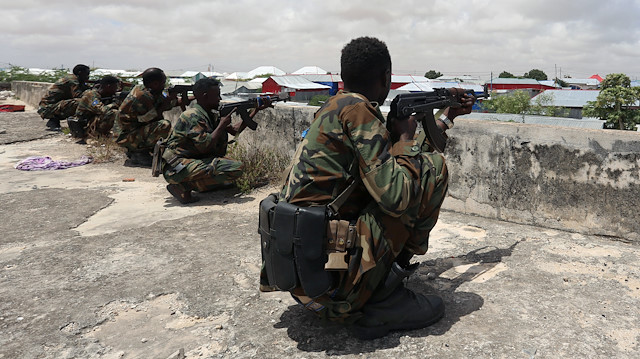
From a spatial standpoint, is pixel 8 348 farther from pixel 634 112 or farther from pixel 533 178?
pixel 634 112

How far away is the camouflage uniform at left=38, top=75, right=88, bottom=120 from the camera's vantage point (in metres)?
9.28

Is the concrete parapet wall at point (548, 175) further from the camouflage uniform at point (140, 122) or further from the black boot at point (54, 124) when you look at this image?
the black boot at point (54, 124)

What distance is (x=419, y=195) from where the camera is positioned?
6.73 feet

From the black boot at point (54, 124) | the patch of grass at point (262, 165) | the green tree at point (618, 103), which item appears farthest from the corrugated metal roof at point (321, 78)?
the patch of grass at point (262, 165)

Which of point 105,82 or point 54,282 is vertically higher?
point 105,82

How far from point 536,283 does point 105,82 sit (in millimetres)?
7502

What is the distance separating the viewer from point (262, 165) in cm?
536

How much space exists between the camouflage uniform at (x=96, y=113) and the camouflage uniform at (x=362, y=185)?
21.9 ft

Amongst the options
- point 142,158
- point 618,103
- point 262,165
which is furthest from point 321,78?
point 262,165

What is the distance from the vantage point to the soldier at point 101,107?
7.84 metres

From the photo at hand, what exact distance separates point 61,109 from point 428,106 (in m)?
8.96

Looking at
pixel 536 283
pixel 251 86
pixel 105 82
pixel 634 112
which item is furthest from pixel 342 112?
pixel 251 86

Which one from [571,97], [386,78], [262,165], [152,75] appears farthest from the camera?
[571,97]

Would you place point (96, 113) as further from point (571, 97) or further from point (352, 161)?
point (571, 97)
